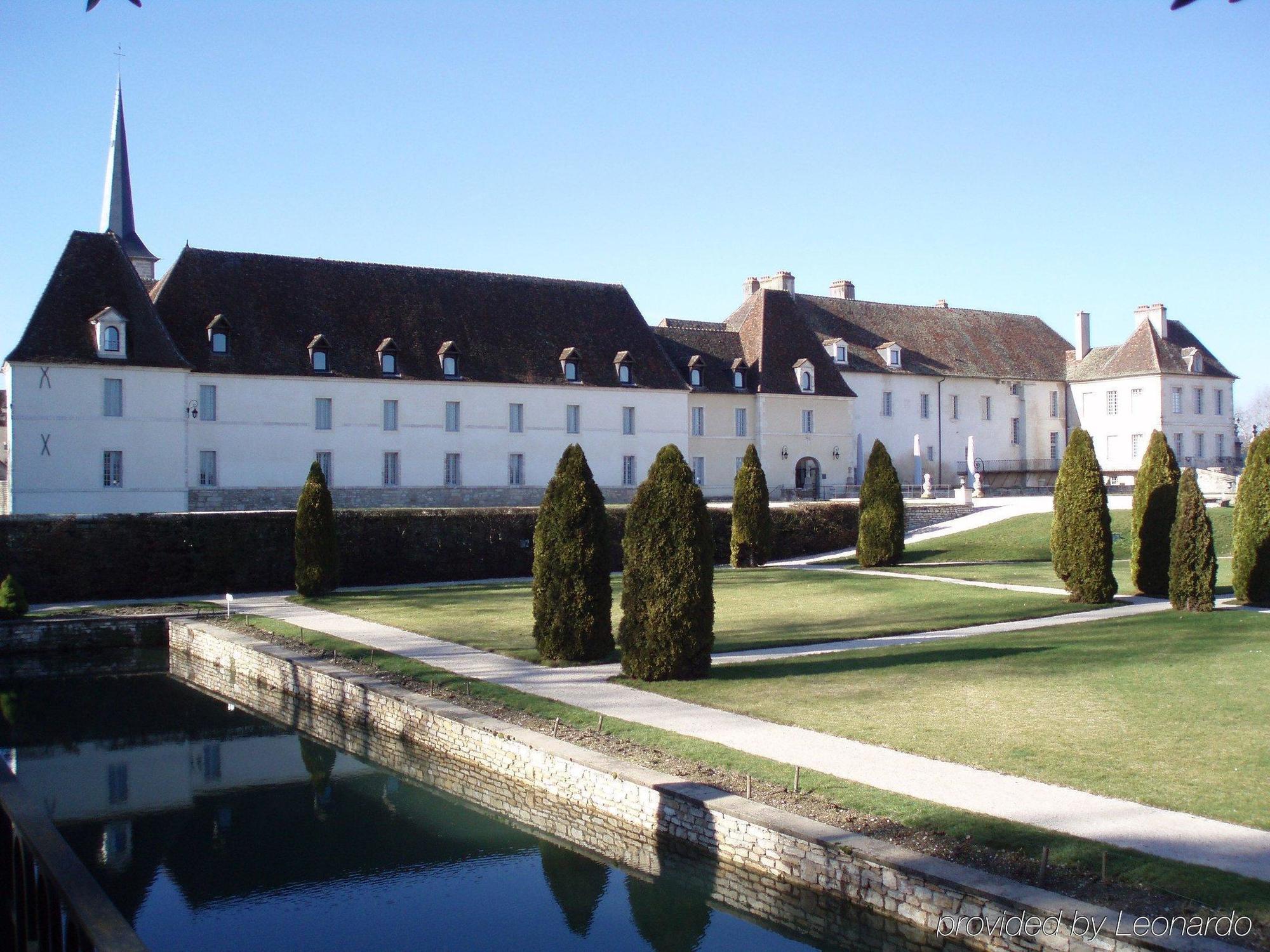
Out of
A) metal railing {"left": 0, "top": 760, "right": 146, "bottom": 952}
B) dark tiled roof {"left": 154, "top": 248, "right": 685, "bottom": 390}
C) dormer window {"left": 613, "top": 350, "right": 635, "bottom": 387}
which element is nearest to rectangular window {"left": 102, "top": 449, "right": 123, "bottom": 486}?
dark tiled roof {"left": 154, "top": 248, "right": 685, "bottom": 390}

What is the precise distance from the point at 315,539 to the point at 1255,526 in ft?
58.1

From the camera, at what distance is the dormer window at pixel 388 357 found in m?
38.2

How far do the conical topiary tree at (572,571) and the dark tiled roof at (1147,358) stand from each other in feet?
143

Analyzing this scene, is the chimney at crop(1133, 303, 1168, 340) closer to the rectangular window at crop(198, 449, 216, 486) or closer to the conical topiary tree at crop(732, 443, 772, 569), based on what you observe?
the conical topiary tree at crop(732, 443, 772, 569)

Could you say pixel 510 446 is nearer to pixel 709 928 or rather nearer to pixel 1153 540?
pixel 1153 540

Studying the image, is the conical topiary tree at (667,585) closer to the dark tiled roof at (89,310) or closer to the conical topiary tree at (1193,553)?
the conical topiary tree at (1193,553)

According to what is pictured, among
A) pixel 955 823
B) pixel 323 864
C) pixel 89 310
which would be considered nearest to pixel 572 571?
pixel 323 864

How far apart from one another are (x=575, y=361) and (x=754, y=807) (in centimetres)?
3412

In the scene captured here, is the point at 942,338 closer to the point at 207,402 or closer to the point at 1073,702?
the point at 207,402

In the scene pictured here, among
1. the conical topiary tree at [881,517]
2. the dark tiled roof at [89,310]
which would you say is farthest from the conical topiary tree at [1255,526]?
the dark tiled roof at [89,310]

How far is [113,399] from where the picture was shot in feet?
109

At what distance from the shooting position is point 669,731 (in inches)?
425

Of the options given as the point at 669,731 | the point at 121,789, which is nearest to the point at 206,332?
the point at 121,789

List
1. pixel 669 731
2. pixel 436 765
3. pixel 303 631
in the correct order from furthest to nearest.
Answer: pixel 303 631 < pixel 436 765 < pixel 669 731
